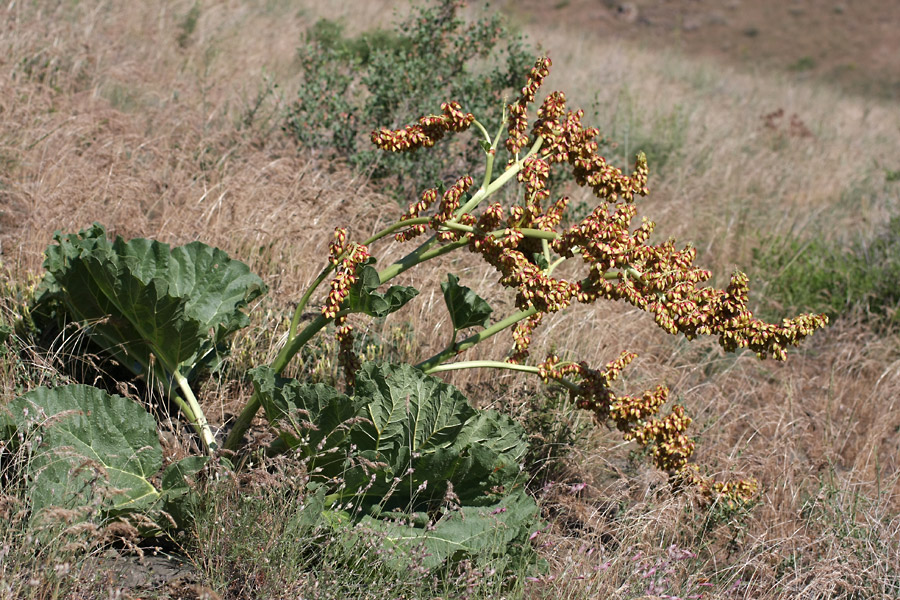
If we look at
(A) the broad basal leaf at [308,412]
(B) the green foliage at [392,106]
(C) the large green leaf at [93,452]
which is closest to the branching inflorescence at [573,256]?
(A) the broad basal leaf at [308,412]

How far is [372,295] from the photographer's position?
2.31 m

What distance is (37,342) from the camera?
124 inches

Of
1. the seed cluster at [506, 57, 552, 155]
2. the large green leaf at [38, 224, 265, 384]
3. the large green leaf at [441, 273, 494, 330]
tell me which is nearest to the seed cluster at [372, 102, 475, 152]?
the seed cluster at [506, 57, 552, 155]

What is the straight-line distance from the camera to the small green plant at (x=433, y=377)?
230cm

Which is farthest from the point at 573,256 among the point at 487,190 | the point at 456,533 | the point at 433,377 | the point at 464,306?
the point at 456,533

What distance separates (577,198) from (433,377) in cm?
407

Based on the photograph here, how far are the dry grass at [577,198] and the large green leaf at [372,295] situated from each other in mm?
1012

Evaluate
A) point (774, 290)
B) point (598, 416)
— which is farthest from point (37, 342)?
point (774, 290)

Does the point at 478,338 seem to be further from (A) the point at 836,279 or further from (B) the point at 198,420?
(A) the point at 836,279

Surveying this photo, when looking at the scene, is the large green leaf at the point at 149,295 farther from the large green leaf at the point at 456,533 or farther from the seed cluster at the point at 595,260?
the large green leaf at the point at 456,533

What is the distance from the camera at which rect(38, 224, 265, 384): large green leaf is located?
2.52 metres

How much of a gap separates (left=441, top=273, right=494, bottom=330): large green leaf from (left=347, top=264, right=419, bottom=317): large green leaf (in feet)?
0.96

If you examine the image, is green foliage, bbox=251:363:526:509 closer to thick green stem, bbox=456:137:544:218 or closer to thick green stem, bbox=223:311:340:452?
thick green stem, bbox=223:311:340:452

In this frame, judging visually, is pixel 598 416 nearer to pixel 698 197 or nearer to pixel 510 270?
Answer: pixel 510 270
